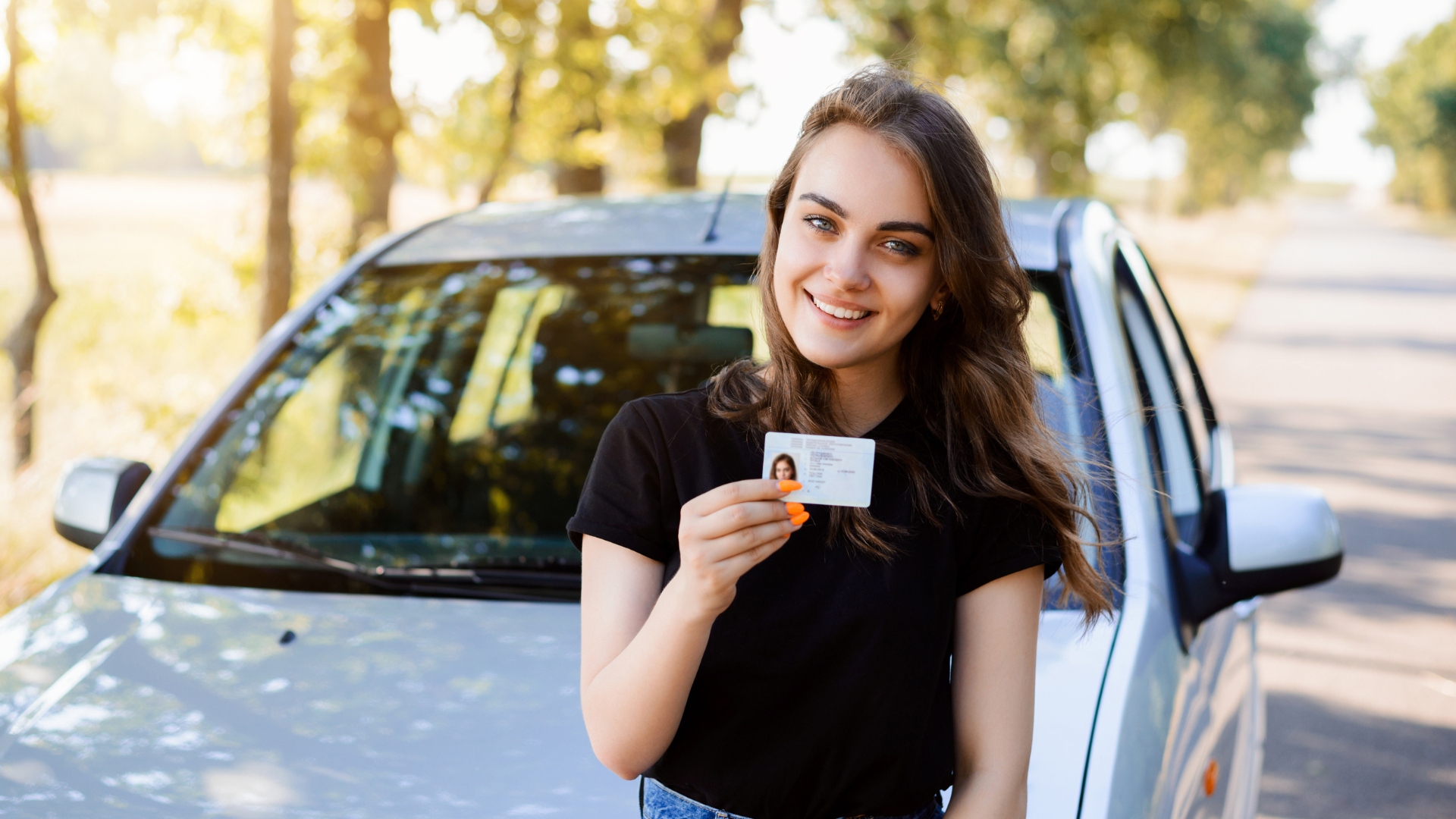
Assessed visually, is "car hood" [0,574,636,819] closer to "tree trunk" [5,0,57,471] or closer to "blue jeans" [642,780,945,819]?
"blue jeans" [642,780,945,819]

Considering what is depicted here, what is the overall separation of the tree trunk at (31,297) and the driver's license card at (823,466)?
5056 mm

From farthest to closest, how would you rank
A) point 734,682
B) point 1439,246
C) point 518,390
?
point 1439,246 < point 518,390 < point 734,682

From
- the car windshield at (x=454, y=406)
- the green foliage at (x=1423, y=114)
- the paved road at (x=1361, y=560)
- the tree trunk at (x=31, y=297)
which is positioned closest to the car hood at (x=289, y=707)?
the car windshield at (x=454, y=406)

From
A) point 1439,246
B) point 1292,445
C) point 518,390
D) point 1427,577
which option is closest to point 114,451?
point 518,390

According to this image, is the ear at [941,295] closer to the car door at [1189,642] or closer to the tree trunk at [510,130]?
the car door at [1189,642]

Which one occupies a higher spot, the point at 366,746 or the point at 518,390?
the point at 518,390

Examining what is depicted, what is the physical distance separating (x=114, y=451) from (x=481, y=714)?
15.9 feet

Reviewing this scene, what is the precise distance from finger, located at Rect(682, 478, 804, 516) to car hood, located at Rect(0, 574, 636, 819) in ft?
1.96

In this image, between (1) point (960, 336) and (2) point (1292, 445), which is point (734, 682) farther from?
(2) point (1292, 445)

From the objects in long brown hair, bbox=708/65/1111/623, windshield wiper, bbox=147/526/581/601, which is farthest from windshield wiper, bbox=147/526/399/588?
long brown hair, bbox=708/65/1111/623

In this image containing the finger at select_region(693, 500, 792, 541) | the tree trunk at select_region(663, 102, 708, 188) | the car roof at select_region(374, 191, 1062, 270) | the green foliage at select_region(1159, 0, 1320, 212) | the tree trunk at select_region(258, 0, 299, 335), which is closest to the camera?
the finger at select_region(693, 500, 792, 541)

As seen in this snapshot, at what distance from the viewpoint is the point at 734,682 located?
131 centimetres

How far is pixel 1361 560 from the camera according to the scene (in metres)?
6.39

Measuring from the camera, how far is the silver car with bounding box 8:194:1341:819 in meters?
1.70
